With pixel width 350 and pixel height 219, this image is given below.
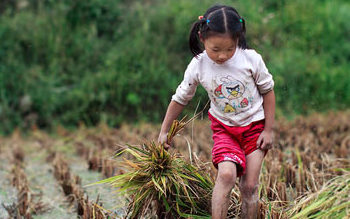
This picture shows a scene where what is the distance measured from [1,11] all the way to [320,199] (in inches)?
279

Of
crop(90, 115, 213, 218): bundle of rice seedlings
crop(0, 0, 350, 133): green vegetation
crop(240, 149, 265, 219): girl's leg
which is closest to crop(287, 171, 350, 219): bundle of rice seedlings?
crop(240, 149, 265, 219): girl's leg

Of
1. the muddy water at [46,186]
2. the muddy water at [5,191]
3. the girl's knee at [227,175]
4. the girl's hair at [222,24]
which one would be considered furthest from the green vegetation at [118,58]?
the girl's knee at [227,175]

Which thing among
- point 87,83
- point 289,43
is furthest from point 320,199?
point 289,43

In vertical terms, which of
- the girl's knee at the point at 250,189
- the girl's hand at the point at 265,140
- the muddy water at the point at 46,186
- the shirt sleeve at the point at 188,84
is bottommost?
the muddy water at the point at 46,186

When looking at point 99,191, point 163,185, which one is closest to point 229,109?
point 163,185

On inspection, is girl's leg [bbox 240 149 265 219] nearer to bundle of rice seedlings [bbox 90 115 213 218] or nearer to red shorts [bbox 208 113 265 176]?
red shorts [bbox 208 113 265 176]

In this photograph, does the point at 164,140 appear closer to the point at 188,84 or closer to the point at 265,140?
the point at 188,84

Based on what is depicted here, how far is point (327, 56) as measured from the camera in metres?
8.09

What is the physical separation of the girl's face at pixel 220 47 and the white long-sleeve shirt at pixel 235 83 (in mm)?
98

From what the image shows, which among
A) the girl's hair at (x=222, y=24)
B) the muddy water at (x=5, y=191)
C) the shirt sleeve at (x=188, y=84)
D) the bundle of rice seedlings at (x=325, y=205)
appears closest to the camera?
the girl's hair at (x=222, y=24)

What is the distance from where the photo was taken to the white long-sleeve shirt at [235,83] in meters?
2.36

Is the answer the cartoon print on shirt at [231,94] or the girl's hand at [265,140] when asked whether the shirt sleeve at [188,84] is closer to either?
the cartoon print on shirt at [231,94]

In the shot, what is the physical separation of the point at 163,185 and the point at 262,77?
76 cm

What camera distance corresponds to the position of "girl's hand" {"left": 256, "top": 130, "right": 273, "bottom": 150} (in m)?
2.39
